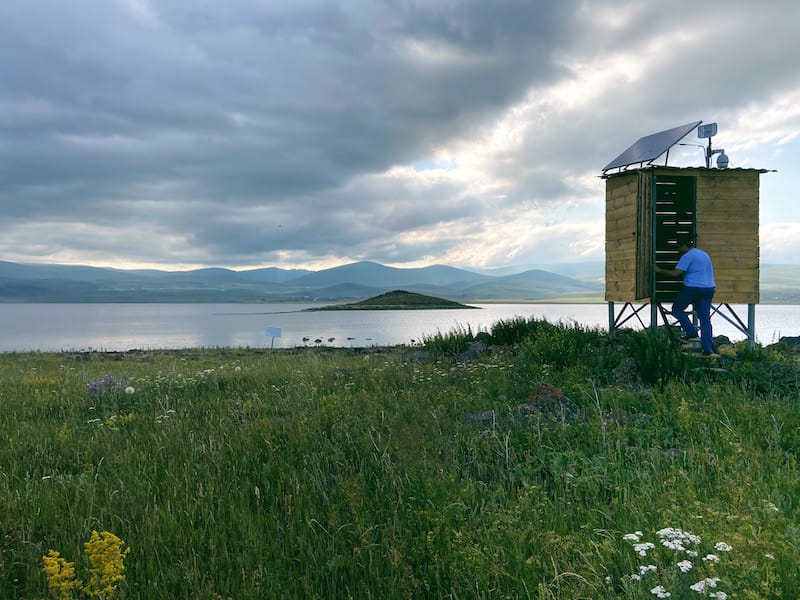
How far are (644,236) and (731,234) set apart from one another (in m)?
2.71

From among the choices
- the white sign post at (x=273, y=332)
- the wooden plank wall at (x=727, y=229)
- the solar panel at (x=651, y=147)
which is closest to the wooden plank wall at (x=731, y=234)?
the wooden plank wall at (x=727, y=229)

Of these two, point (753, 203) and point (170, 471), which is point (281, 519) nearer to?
point (170, 471)

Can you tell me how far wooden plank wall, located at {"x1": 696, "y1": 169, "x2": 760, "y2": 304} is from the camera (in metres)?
13.9

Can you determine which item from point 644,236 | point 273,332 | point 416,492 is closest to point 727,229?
point 644,236

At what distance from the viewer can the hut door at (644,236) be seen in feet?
43.8

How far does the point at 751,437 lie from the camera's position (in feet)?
17.5

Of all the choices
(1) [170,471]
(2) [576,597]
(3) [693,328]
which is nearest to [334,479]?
(1) [170,471]

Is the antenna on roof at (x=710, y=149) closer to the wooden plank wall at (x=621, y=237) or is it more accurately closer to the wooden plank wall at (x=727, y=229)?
the wooden plank wall at (x=727, y=229)

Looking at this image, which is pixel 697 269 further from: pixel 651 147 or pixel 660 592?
pixel 660 592

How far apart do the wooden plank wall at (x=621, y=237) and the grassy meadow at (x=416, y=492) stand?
5486 millimetres

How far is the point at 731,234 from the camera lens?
14.0 meters

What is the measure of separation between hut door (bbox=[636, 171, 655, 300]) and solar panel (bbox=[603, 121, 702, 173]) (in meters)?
0.53

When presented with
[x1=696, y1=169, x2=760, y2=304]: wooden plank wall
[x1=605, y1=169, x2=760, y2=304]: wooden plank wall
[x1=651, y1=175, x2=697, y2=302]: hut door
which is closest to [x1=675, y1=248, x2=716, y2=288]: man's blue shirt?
[x1=605, y1=169, x2=760, y2=304]: wooden plank wall

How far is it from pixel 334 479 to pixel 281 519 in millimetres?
741
